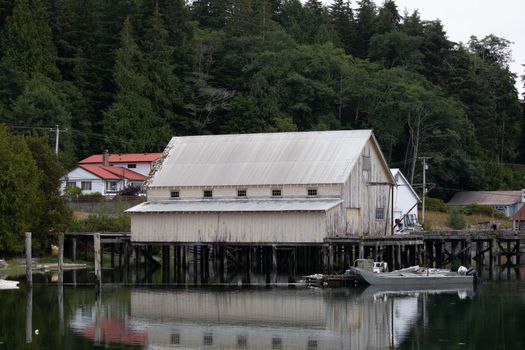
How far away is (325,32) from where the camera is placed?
448ft

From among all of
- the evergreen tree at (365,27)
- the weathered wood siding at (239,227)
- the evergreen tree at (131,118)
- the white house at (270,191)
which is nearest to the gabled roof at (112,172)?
the evergreen tree at (131,118)

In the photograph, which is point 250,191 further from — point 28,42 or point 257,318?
point 28,42

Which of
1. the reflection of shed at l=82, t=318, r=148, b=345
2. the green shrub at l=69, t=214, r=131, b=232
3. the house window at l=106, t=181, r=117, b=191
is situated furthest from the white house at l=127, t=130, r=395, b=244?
the house window at l=106, t=181, r=117, b=191

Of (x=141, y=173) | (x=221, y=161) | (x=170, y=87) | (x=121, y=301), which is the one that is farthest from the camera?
(x=170, y=87)

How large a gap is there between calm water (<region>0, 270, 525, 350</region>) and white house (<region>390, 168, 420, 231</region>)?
93.0ft

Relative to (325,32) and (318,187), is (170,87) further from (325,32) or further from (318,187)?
(318,187)

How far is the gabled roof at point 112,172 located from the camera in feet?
321

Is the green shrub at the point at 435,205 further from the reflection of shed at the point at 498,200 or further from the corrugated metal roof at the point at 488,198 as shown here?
the corrugated metal roof at the point at 488,198

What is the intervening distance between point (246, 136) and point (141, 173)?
31.0 meters

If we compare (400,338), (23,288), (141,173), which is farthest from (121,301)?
(141,173)

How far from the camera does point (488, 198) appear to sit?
114 m

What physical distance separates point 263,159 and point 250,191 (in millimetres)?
2896

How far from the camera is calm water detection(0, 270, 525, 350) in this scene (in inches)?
1565

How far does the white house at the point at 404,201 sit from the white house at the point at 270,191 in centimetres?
1477
